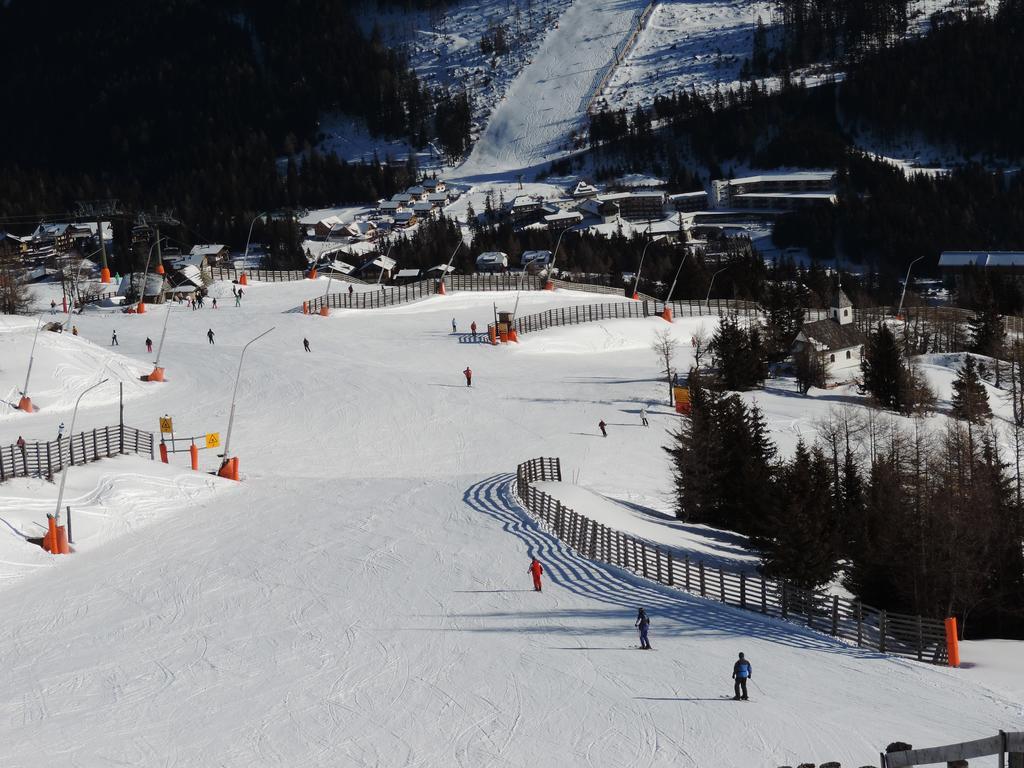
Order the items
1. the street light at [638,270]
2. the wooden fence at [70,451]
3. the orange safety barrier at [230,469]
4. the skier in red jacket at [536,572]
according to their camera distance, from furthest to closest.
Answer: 1. the street light at [638,270]
2. the orange safety barrier at [230,469]
3. the wooden fence at [70,451]
4. the skier in red jacket at [536,572]

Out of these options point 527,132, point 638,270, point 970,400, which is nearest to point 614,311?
point 638,270

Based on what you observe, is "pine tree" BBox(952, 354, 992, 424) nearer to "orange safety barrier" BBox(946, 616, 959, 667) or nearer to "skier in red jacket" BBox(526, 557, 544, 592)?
"orange safety barrier" BBox(946, 616, 959, 667)

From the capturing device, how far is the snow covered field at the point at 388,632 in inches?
901

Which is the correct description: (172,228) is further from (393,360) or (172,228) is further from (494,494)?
(494,494)

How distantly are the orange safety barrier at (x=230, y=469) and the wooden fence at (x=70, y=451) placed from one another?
10.9 feet

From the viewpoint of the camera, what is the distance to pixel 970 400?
65.2 meters

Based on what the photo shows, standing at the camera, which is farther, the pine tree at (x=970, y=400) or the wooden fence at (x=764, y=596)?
the pine tree at (x=970, y=400)

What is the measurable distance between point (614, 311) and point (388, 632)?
191ft

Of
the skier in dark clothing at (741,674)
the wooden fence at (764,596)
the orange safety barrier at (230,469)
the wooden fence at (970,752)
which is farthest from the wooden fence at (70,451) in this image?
the wooden fence at (970,752)

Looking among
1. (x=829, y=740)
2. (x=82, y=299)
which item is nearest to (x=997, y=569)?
(x=829, y=740)

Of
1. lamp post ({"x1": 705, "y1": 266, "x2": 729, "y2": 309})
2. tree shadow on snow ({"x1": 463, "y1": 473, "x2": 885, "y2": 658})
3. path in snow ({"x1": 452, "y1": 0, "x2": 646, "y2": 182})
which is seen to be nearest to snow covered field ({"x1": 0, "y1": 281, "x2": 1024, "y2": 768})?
tree shadow on snow ({"x1": 463, "y1": 473, "x2": 885, "y2": 658})

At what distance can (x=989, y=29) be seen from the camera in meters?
180

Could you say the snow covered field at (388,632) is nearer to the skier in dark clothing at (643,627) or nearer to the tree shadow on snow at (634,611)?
the tree shadow on snow at (634,611)

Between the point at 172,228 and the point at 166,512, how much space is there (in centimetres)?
10633
